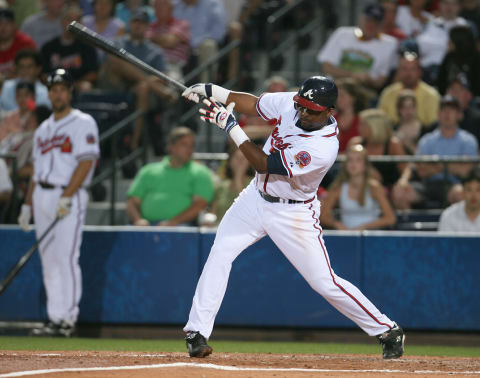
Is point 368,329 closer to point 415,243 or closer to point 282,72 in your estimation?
point 415,243

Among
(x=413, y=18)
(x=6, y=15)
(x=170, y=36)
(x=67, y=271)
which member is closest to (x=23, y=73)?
(x=6, y=15)

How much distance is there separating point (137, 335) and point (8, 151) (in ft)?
8.94

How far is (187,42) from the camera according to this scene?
11.5m

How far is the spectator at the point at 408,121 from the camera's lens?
9.61 metres

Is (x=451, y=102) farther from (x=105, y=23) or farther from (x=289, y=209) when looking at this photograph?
(x=105, y=23)

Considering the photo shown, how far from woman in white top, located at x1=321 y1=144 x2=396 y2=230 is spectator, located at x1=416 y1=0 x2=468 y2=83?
2506 mm

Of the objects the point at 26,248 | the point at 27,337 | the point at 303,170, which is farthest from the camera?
Result: the point at 26,248

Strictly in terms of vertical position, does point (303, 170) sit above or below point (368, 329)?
above

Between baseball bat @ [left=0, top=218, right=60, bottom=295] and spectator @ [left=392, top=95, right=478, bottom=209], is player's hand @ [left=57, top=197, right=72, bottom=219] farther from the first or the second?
spectator @ [left=392, top=95, right=478, bottom=209]

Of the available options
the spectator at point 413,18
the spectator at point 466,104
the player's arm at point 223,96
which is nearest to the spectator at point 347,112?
the spectator at point 466,104

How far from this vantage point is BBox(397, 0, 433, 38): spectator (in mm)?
11461

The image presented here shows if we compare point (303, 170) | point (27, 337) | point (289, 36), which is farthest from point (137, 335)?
point (289, 36)

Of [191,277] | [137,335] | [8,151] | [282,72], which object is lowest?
[137,335]

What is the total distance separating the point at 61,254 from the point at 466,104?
463cm
